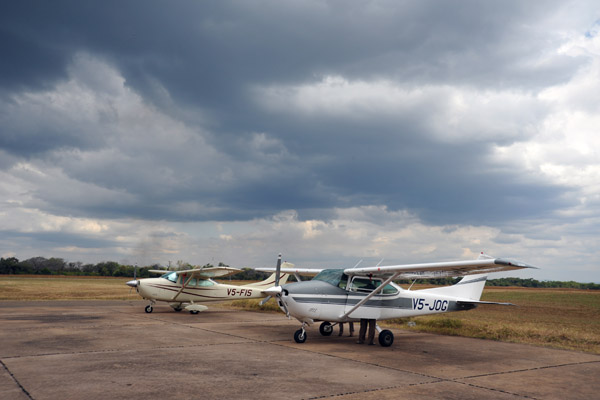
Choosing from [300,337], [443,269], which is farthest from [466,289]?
[300,337]

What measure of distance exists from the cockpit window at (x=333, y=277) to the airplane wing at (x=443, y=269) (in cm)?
22

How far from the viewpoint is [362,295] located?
512 inches

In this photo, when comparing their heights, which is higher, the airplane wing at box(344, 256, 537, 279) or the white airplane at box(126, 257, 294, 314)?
the airplane wing at box(344, 256, 537, 279)

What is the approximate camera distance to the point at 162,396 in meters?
6.69

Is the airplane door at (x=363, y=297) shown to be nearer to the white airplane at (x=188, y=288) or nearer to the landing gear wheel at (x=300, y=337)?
the landing gear wheel at (x=300, y=337)

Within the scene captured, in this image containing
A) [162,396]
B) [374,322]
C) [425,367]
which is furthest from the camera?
[374,322]

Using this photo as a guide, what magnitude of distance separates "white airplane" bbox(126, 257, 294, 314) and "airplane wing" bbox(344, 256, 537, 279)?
810cm

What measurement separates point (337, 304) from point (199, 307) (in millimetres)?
10535

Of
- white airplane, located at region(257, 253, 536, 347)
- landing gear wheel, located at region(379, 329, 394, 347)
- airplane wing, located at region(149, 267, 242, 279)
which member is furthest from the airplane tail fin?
airplane wing, located at region(149, 267, 242, 279)

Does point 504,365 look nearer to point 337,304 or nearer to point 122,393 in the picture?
point 337,304

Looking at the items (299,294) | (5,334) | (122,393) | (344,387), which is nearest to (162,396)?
(122,393)

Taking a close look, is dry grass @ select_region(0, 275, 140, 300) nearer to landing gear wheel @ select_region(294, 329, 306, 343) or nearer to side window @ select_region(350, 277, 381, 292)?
landing gear wheel @ select_region(294, 329, 306, 343)

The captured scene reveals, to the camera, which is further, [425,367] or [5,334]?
[5,334]

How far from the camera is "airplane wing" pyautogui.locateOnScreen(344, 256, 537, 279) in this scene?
9891 mm
